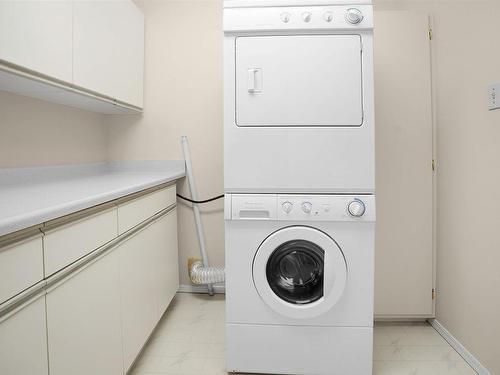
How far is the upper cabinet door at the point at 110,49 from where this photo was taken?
5.44 feet

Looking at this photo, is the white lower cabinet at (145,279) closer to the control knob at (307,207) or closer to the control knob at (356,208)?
the control knob at (307,207)

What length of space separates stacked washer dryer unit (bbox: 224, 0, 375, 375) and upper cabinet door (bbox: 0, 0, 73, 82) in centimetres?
70

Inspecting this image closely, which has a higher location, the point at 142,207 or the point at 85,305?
the point at 142,207

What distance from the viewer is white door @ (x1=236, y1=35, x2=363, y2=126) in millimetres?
1566

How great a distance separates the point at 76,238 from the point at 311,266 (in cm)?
107

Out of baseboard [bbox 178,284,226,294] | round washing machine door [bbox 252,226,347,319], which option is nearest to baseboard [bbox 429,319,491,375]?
round washing machine door [bbox 252,226,347,319]

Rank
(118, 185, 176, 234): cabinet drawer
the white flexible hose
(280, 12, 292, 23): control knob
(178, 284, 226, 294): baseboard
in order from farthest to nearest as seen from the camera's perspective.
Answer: (178, 284, 226, 294): baseboard
the white flexible hose
(280, 12, 292, 23): control knob
(118, 185, 176, 234): cabinet drawer

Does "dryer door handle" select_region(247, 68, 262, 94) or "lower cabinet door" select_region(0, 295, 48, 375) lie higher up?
"dryer door handle" select_region(247, 68, 262, 94)

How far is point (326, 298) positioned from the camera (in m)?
1.57

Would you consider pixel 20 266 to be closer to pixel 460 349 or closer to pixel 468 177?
pixel 468 177

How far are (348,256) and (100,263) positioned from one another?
3.44ft

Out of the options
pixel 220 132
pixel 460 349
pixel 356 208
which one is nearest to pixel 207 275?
pixel 220 132

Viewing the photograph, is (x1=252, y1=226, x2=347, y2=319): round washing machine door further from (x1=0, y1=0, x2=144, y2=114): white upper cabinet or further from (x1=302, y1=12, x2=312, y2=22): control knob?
(x1=0, y1=0, x2=144, y2=114): white upper cabinet

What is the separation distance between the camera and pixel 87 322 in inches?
46.2
